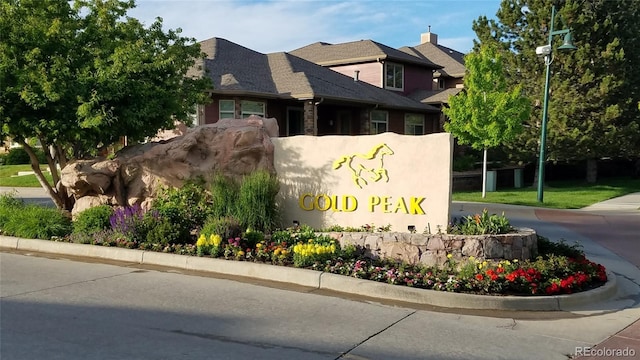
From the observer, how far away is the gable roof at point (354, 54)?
103 ft

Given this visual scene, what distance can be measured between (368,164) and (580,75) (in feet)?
70.4

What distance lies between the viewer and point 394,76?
3253 cm

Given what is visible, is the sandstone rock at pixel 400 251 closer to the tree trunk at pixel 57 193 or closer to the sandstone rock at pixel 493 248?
the sandstone rock at pixel 493 248

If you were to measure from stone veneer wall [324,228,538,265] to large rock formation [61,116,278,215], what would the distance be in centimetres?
314

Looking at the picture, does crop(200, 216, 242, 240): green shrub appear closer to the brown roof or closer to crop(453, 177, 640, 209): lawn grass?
crop(453, 177, 640, 209): lawn grass

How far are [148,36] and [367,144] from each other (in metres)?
6.24

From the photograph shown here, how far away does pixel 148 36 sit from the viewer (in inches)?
501

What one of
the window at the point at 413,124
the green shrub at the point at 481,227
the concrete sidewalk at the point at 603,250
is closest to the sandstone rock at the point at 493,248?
the green shrub at the point at 481,227

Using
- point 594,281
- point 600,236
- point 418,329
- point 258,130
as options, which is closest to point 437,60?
point 600,236

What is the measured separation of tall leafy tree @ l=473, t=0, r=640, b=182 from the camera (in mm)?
26328

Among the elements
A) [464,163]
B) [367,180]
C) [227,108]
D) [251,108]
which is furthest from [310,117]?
[367,180]

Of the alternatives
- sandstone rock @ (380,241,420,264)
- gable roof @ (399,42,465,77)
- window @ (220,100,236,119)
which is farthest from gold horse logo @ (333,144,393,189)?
gable roof @ (399,42,465,77)

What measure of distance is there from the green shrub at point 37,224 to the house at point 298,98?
1203cm

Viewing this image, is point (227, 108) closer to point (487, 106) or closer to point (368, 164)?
point (487, 106)
